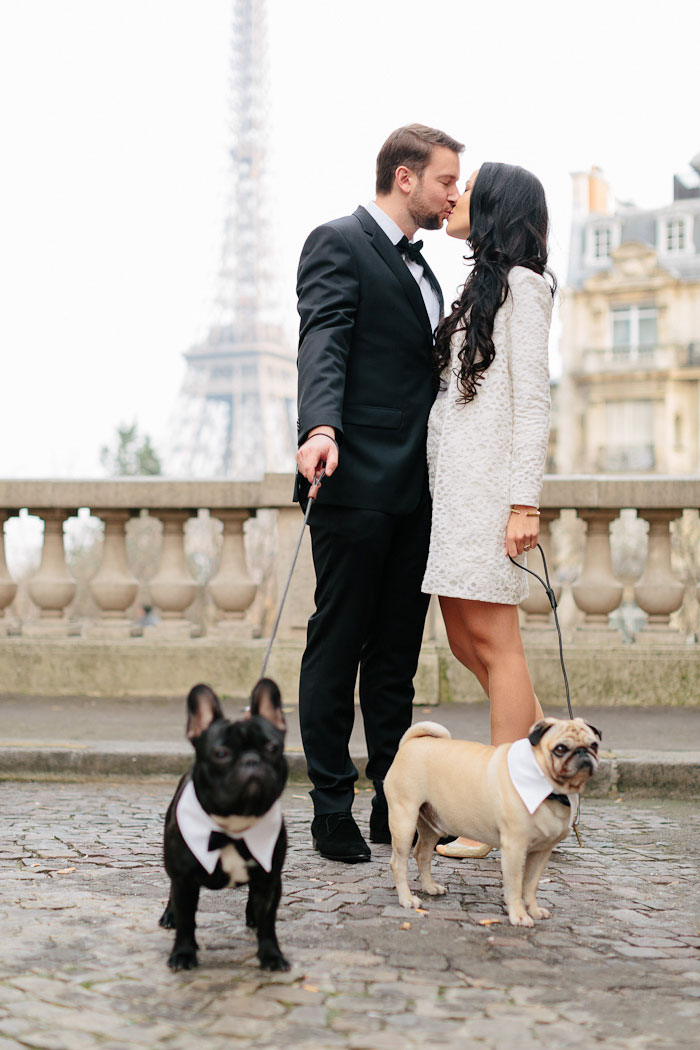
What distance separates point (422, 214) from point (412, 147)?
0.23m

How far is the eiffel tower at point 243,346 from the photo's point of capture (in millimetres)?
56344

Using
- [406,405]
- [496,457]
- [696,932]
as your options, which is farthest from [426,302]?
[696,932]

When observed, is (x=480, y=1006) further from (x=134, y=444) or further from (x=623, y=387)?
(x=134, y=444)

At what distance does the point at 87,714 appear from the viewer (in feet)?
20.9

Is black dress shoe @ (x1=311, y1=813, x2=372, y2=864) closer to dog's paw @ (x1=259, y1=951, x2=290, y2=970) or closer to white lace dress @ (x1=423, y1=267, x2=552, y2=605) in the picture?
white lace dress @ (x1=423, y1=267, x2=552, y2=605)

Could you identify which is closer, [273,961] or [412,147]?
[273,961]

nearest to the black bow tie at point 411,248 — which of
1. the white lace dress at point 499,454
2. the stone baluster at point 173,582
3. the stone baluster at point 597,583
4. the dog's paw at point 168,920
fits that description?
the white lace dress at point 499,454

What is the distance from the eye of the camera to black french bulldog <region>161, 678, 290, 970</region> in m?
2.62

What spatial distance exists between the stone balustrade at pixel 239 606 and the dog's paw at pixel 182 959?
373cm

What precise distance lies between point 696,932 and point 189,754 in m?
2.63

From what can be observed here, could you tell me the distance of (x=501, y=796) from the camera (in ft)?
10.4

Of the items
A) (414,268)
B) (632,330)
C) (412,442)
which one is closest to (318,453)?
(412,442)

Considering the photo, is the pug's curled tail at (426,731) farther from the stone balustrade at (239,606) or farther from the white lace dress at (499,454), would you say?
the stone balustrade at (239,606)

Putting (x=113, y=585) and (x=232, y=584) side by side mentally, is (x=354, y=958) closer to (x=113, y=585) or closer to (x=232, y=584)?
(x=232, y=584)
